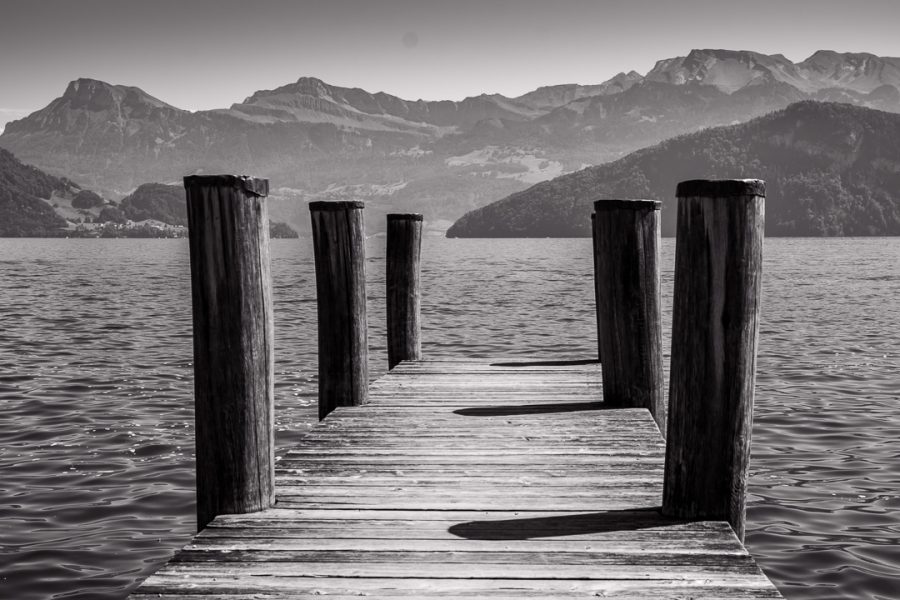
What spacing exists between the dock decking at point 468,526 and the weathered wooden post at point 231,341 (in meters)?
0.20

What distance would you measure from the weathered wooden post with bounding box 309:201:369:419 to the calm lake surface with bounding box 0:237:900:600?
5.82ft

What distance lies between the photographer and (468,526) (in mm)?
4121

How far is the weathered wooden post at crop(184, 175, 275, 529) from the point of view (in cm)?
392

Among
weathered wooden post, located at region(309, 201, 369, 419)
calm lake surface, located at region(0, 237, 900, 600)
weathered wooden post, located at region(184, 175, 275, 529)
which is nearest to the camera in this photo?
weathered wooden post, located at region(184, 175, 275, 529)

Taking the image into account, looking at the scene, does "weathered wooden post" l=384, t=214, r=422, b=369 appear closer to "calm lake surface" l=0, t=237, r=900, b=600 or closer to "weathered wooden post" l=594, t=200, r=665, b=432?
"weathered wooden post" l=594, t=200, r=665, b=432

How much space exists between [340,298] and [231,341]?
2.73 meters

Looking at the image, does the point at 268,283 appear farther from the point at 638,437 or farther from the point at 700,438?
the point at 638,437

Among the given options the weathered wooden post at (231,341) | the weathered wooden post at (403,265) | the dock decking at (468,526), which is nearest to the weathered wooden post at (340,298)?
the dock decking at (468,526)

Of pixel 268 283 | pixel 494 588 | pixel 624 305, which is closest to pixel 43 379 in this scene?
pixel 624 305

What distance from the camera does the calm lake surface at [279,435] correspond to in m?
6.75

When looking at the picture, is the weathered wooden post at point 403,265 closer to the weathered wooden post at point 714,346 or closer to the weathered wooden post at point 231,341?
the weathered wooden post at point 231,341

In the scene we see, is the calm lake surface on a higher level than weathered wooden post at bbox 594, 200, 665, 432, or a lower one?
lower

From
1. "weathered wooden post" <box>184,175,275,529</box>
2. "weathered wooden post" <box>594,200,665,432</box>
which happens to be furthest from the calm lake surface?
"weathered wooden post" <box>184,175,275,529</box>

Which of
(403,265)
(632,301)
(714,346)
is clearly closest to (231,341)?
(714,346)
